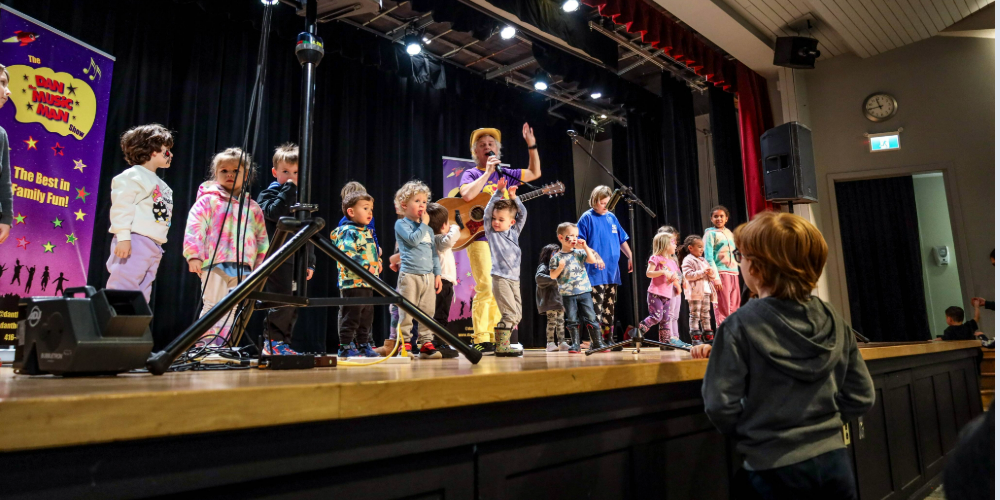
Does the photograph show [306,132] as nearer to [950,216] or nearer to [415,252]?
[415,252]

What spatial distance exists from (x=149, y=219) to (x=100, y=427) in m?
2.56

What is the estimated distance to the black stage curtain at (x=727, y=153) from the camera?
20.8 ft

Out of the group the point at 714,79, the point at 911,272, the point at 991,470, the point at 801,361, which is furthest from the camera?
the point at 911,272

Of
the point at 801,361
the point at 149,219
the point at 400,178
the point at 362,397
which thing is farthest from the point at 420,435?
the point at 400,178

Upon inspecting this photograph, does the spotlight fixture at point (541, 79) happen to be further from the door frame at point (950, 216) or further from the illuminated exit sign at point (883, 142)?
the illuminated exit sign at point (883, 142)

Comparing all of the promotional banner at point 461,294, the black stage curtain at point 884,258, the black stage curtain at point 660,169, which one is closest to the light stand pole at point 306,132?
the promotional banner at point 461,294

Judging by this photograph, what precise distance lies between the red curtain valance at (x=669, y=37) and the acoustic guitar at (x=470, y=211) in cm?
146

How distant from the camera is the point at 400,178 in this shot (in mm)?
6320

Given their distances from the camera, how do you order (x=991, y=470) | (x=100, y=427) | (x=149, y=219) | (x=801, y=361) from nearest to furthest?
1. (x=991, y=470)
2. (x=100, y=427)
3. (x=801, y=361)
4. (x=149, y=219)

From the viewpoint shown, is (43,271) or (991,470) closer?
(991,470)

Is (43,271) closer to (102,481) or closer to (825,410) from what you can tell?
(102,481)

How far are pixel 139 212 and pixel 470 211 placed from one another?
2.48 m

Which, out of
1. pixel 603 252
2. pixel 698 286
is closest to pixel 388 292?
pixel 603 252

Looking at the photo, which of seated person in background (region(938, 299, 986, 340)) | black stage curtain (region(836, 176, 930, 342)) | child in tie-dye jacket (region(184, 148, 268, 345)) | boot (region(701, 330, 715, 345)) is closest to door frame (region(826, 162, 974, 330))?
seated person in background (region(938, 299, 986, 340))
